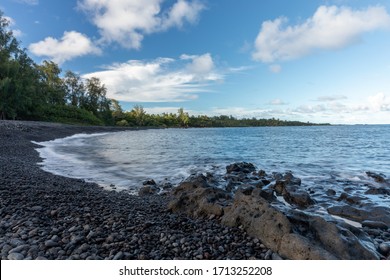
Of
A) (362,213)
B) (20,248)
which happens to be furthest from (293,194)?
(20,248)

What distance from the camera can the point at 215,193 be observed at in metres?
8.09

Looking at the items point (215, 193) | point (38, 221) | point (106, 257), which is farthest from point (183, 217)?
point (38, 221)

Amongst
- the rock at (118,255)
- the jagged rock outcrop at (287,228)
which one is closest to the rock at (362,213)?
the jagged rock outcrop at (287,228)

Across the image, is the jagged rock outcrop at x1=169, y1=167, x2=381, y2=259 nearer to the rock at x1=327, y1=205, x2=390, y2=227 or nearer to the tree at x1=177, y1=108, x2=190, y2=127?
the rock at x1=327, y1=205, x2=390, y2=227

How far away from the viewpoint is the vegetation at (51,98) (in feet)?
173

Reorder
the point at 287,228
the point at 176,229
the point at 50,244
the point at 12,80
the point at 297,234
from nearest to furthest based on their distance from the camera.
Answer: the point at 50,244
the point at 297,234
the point at 287,228
the point at 176,229
the point at 12,80

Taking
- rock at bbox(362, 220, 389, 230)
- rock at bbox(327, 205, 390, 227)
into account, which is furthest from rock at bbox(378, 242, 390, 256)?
rock at bbox(327, 205, 390, 227)

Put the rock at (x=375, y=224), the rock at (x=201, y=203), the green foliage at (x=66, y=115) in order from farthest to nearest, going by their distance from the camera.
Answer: the green foliage at (x=66, y=115) → the rock at (x=375, y=224) → the rock at (x=201, y=203)

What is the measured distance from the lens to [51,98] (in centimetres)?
8750

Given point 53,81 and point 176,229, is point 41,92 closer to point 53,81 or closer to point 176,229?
point 53,81

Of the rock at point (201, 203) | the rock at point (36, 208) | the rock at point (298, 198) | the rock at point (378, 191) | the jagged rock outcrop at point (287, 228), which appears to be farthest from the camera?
the rock at point (378, 191)

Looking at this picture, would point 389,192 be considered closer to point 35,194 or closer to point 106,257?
point 106,257

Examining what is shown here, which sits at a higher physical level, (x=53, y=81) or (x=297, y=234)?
(x=53, y=81)

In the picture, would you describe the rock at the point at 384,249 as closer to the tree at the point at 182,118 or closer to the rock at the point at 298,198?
the rock at the point at 298,198
